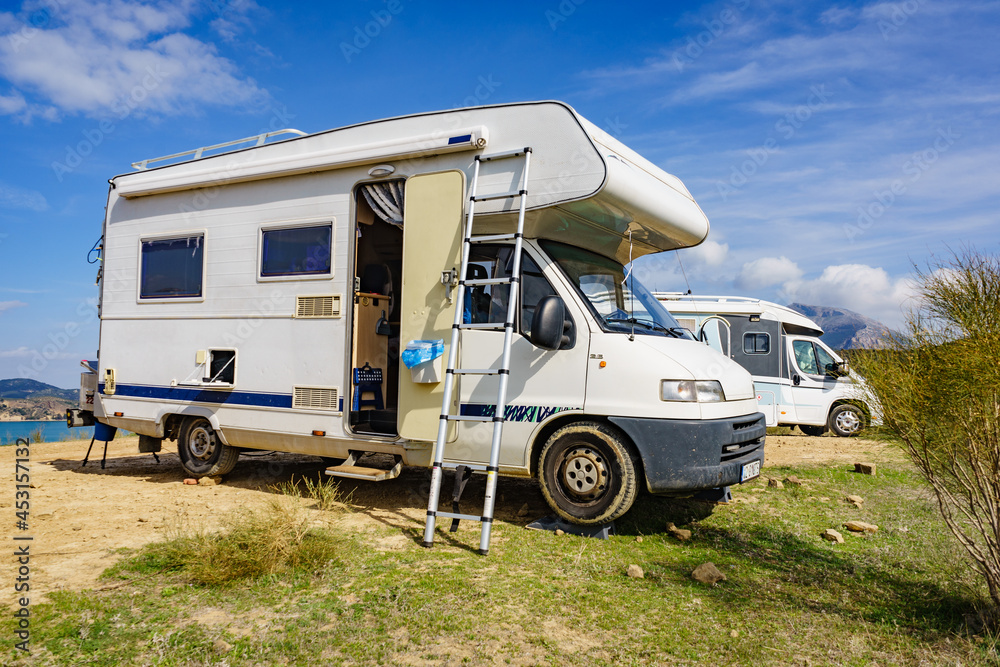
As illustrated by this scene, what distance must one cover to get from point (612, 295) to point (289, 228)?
10.9 feet

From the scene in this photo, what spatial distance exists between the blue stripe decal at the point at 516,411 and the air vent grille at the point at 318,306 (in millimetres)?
1688

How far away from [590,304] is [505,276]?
789 millimetres

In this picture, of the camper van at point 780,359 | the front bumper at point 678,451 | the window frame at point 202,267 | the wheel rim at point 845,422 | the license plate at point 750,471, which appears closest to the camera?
the front bumper at point 678,451

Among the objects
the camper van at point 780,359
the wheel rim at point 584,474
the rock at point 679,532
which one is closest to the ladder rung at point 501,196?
the wheel rim at point 584,474

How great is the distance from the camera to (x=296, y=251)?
6867mm

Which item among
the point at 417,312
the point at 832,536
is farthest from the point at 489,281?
the point at 832,536

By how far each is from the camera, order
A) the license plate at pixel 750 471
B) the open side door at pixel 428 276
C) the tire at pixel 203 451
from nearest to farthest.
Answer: the license plate at pixel 750 471 → the open side door at pixel 428 276 → the tire at pixel 203 451

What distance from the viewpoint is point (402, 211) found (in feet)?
21.0

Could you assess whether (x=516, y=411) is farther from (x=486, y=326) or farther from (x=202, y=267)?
(x=202, y=267)

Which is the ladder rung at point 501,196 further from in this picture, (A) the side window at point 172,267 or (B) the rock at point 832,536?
(B) the rock at point 832,536

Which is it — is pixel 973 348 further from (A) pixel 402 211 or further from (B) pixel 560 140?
(A) pixel 402 211

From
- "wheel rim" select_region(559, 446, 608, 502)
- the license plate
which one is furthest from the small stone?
"wheel rim" select_region(559, 446, 608, 502)

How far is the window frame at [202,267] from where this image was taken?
24.4ft

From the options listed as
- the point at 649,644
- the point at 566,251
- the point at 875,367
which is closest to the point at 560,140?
the point at 566,251
